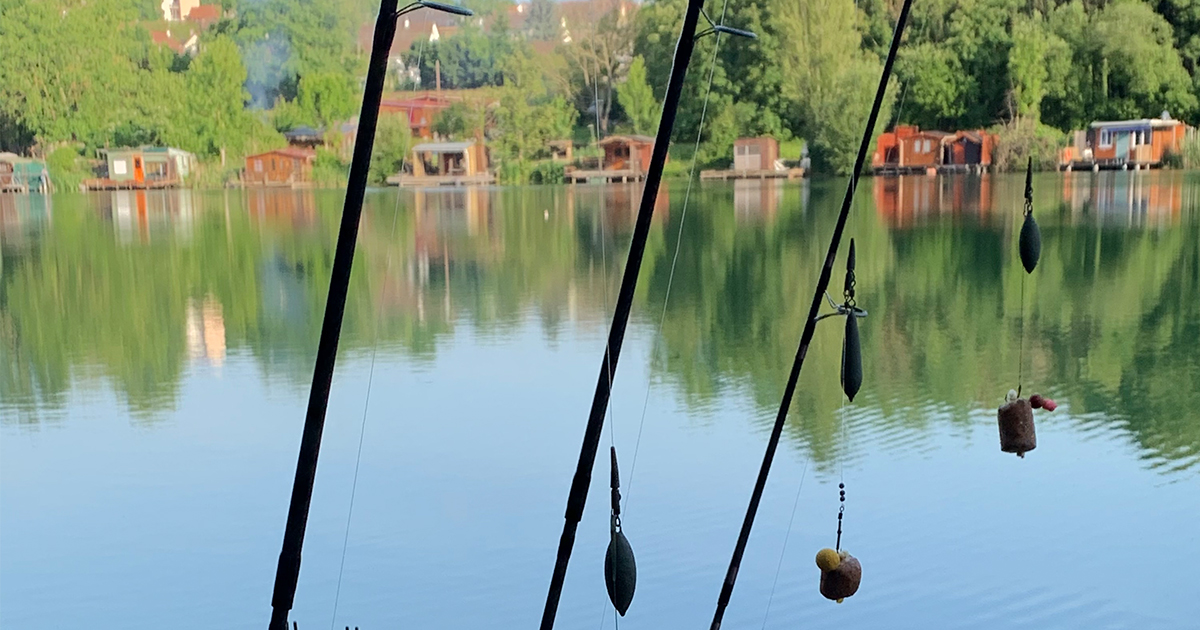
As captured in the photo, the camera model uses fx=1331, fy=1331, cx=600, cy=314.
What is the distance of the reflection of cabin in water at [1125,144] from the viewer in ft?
61.2

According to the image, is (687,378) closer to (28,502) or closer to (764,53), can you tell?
(28,502)

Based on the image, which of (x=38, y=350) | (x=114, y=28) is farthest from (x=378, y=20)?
(x=114, y=28)

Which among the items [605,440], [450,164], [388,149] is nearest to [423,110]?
[388,149]

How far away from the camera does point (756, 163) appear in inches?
765

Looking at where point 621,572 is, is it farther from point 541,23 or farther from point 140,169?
point 140,169

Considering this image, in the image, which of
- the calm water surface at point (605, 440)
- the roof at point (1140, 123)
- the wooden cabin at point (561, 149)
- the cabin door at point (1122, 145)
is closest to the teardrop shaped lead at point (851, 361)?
the calm water surface at point (605, 440)

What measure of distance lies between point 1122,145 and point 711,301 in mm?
12711

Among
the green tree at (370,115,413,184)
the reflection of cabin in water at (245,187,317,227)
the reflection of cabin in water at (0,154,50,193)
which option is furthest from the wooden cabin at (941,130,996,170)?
the reflection of cabin in water at (0,154,50,193)

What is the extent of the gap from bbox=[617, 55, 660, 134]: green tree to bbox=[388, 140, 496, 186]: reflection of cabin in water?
8.75 feet

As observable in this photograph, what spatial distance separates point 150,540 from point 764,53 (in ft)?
50.7

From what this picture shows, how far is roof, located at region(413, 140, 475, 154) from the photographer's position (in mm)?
19359

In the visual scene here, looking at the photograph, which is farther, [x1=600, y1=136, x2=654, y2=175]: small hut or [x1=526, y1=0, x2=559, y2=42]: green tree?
[x1=526, y1=0, x2=559, y2=42]: green tree

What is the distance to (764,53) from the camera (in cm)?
1825

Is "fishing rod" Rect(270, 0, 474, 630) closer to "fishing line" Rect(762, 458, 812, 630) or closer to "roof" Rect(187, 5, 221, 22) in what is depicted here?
"fishing line" Rect(762, 458, 812, 630)
